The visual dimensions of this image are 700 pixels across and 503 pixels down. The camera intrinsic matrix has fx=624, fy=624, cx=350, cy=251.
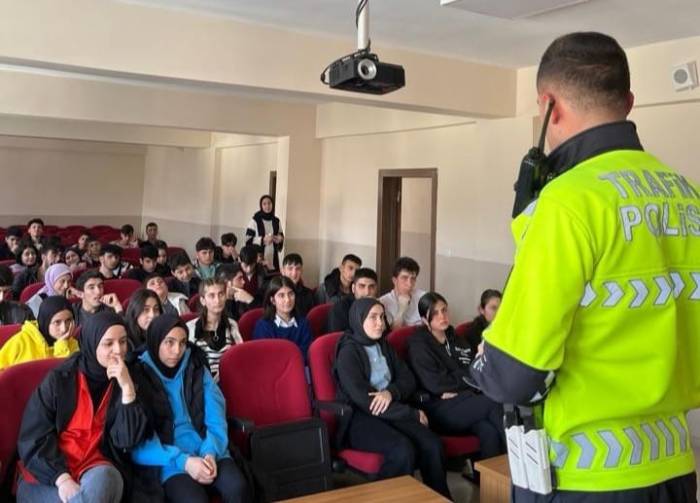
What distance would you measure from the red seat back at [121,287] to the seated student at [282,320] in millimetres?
1490

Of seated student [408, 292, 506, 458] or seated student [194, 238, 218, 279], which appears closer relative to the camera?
seated student [408, 292, 506, 458]

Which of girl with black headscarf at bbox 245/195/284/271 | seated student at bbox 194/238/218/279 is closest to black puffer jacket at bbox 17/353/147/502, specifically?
seated student at bbox 194/238/218/279

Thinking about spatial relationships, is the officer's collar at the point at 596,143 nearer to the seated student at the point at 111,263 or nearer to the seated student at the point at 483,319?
the seated student at the point at 483,319

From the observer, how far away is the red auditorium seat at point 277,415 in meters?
2.59

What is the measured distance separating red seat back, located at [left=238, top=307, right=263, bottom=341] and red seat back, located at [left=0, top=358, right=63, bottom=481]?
1.58 metres

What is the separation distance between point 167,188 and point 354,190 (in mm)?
5867

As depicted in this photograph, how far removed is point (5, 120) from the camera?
8.98 m

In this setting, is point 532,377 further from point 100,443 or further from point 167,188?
point 167,188

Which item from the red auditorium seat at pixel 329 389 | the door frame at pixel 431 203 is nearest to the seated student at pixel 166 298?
the red auditorium seat at pixel 329 389

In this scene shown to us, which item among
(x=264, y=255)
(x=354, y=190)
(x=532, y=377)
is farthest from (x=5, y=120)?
(x=532, y=377)

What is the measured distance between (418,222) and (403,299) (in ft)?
8.12

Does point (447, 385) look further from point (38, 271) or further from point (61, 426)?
point (38, 271)

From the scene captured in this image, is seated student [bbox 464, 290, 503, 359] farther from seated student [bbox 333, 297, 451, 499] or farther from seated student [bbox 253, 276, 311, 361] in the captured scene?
seated student [bbox 253, 276, 311, 361]

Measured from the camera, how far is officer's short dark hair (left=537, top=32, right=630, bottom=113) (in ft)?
3.42
